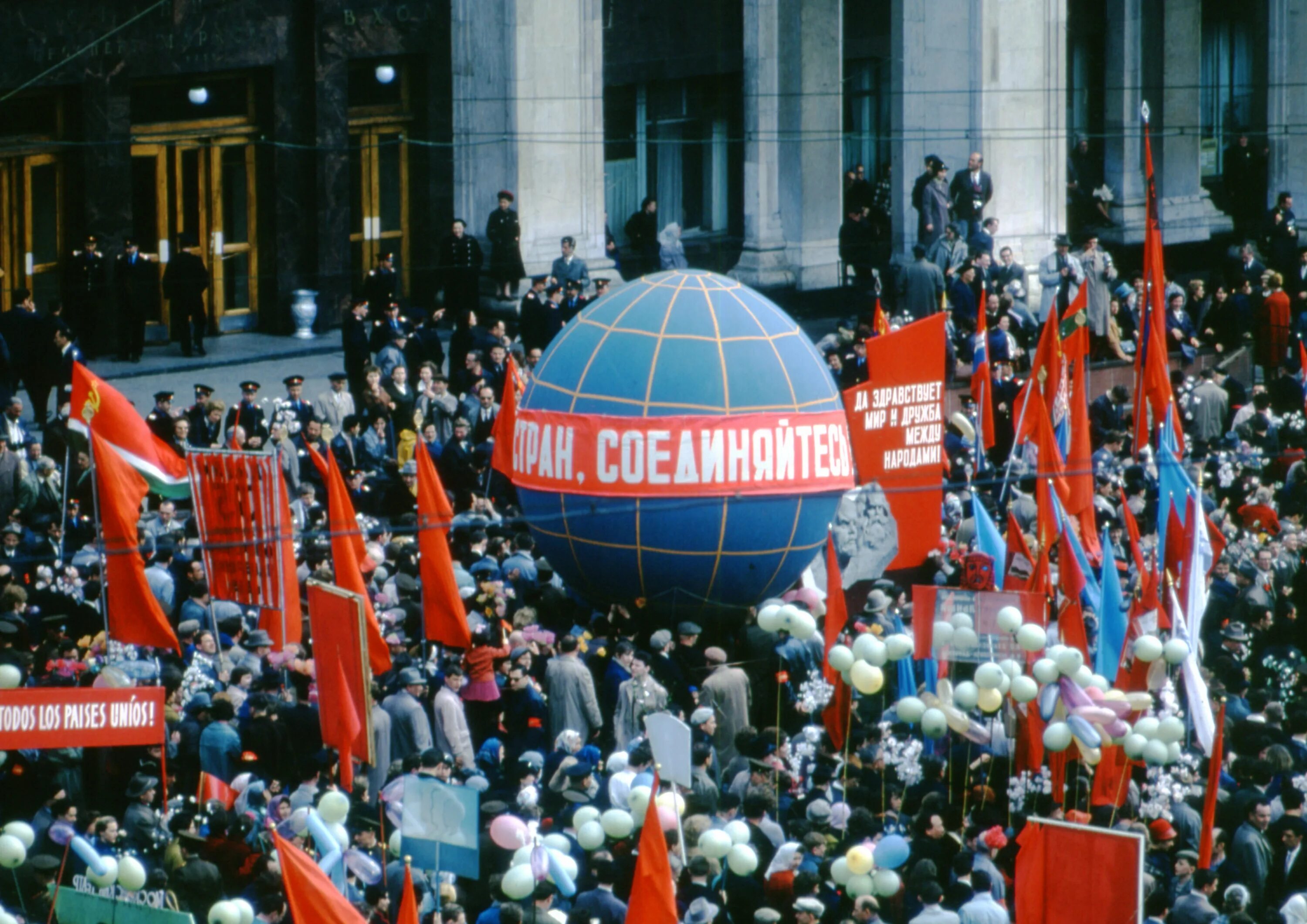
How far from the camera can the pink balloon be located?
13.6 m

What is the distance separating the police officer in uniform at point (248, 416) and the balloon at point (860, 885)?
9.70 m

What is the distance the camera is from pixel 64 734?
42.6ft

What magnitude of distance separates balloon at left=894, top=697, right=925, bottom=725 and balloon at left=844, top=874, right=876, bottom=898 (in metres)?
1.90

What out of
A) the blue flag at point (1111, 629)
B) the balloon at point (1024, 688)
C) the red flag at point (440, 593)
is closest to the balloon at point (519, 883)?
the balloon at point (1024, 688)

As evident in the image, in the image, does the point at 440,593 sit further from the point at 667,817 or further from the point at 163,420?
the point at 163,420

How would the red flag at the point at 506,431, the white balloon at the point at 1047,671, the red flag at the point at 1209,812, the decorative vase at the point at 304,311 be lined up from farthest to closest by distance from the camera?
1. the decorative vase at the point at 304,311
2. the red flag at the point at 506,431
3. the white balloon at the point at 1047,671
4. the red flag at the point at 1209,812

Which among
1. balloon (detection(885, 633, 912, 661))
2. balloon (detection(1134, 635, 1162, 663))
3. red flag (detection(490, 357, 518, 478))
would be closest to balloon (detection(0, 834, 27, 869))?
balloon (detection(885, 633, 912, 661))

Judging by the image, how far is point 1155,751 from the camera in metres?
14.2

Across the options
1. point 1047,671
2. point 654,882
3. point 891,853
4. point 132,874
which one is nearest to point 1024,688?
point 1047,671

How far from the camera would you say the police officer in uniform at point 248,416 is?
21469mm

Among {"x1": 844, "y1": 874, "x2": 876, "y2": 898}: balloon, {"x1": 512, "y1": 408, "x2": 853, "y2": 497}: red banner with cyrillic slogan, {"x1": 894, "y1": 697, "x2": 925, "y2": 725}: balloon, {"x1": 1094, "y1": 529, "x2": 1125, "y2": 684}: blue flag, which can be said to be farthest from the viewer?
{"x1": 512, "y1": 408, "x2": 853, "y2": 497}: red banner with cyrillic slogan

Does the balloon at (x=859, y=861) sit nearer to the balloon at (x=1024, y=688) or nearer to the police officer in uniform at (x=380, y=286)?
the balloon at (x=1024, y=688)

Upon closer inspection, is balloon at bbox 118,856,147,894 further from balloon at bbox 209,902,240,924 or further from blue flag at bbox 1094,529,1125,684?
blue flag at bbox 1094,529,1125,684

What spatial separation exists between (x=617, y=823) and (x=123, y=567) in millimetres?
4249
